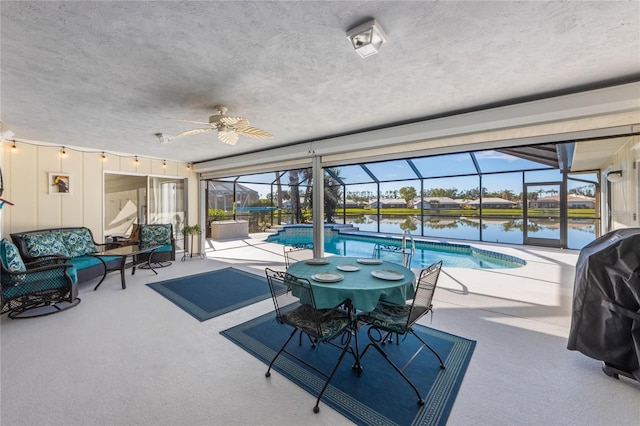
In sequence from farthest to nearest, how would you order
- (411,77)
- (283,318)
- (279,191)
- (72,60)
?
1. (279,191)
2. (411,77)
3. (283,318)
4. (72,60)

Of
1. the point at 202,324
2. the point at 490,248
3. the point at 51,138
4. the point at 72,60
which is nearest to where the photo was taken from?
the point at 72,60

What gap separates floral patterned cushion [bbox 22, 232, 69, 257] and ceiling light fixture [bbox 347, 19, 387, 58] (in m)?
5.66

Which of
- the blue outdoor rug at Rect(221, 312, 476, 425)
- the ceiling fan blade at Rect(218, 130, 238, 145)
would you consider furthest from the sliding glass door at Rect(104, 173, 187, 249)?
the blue outdoor rug at Rect(221, 312, 476, 425)

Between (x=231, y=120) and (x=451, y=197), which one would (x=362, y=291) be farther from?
(x=451, y=197)

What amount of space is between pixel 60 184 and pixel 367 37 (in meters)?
6.40

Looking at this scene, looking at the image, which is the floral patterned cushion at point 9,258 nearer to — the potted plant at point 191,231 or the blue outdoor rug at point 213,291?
the blue outdoor rug at point 213,291

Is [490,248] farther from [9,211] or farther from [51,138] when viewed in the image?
[9,211]

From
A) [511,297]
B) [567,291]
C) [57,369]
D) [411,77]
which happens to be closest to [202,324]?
[57,369]

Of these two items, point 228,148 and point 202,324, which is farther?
point 228,148

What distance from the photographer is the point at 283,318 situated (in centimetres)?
227

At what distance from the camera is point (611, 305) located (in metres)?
2.06

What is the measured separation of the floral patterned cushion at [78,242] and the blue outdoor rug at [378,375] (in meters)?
4.04

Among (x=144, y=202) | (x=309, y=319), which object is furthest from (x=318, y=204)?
(x=144, y=202)

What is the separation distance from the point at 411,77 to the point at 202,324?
3556 millimetres
